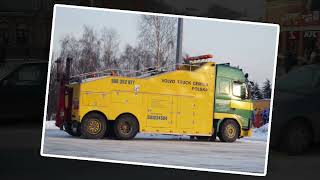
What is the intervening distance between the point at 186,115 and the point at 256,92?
552 millimetres

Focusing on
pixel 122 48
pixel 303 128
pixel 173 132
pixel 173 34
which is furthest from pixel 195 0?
pixel 303 128

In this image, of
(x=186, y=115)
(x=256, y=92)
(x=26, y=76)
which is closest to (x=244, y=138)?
(x=256, y=92)

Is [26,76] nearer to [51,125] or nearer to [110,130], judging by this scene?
Result: [51,125]

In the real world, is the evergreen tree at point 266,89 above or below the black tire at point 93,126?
above

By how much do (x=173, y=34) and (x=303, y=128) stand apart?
1.22 metres

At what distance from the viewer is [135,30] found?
419 centimetres

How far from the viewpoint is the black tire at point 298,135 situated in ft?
14.0

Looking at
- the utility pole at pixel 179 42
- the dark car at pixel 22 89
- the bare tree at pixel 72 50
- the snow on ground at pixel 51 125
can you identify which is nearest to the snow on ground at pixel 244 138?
the snow on ground at pixel 51 125

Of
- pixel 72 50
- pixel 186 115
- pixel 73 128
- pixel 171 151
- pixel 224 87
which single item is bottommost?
pixel 171 151

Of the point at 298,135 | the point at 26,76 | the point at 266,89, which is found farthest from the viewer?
the point at 26,76

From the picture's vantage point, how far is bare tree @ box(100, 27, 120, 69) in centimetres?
422

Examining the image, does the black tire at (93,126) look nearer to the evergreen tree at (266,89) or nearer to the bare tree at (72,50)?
Answer: the bare tree at (72,50)

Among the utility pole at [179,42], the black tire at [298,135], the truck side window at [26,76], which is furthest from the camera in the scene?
the truck side window at [26,76]

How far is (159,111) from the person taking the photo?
426cm
